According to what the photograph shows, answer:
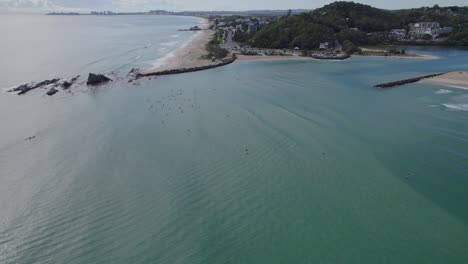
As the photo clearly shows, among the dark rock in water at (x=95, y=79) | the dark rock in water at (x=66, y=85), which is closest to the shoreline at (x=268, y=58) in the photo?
the dark rock in water at (x=95, y=79)

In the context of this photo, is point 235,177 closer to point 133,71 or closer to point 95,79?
point 95,79

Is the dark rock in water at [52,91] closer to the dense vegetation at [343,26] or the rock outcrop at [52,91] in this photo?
the rock outcrop at [52,91]

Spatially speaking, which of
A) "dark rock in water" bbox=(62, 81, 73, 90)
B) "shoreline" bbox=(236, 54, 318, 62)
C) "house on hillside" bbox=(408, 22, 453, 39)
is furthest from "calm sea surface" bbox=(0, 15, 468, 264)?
"house on hillside" bbox=(408, 22, 453, 39)

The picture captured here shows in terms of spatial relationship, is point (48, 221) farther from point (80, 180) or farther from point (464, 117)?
point (464, 117)

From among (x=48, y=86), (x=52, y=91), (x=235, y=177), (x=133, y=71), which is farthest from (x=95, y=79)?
(x=235, y=177)

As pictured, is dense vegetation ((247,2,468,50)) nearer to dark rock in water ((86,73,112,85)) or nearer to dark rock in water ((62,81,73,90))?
dark rock in water ((86,73,112,85))

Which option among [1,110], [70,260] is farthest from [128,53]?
[70,260]

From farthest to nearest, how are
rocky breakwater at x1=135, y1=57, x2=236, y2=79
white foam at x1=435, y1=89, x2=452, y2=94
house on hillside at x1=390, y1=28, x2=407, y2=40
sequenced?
house on hillside at x1=390, y1=28, x2=407, y2=40, rocky breakwater at x1=135, y1=57, x2=236, y2=79, white foam at x1=435, y1=89, x2=452, y2=94
